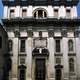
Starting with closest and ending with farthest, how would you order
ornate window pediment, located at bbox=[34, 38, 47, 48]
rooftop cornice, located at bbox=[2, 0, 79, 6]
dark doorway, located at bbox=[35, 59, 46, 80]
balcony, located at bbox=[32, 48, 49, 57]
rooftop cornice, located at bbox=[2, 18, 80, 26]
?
dark doorway, located at bbox=[35, 59, 46, 80] → balcony, located at bbox=[32, 48, 49, 57] → ornate window pediment, located at bbox=[34, 38, 47, 48] → rooftop cornice, located at bbox=[2, 18, 80, 26] → rooftop cornice, located at bbox=[2, 0, 79, 6]

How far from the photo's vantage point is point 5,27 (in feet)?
114

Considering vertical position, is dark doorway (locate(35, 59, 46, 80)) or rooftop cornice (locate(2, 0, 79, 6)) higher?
rooftop cornice (locate(2, 0, 79, 6))

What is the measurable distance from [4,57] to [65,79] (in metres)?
8.71

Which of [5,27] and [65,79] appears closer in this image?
[65,79]

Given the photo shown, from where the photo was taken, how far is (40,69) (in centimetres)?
3344

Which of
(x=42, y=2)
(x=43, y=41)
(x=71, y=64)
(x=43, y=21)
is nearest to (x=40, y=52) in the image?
(x=43, y=41)

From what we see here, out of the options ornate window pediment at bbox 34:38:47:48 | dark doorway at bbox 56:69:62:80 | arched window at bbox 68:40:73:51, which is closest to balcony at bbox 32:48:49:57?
ornate window pediment at bbox 34:38:47:48

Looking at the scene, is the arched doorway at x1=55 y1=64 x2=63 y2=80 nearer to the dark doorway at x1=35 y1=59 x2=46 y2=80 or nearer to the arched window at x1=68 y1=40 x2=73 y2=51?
the dark doorway at x1=35 y1=59 x2=46 y2=80

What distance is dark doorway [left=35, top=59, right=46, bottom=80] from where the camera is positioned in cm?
3316

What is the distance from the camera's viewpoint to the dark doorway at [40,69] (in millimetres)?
33159

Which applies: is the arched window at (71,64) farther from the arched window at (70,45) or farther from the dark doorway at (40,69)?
the dark doorway at (40,69)

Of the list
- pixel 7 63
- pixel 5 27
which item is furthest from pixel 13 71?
pixel 5 27

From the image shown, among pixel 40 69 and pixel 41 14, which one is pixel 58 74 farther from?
pixel 41 14

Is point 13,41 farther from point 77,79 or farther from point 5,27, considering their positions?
point 77,79
